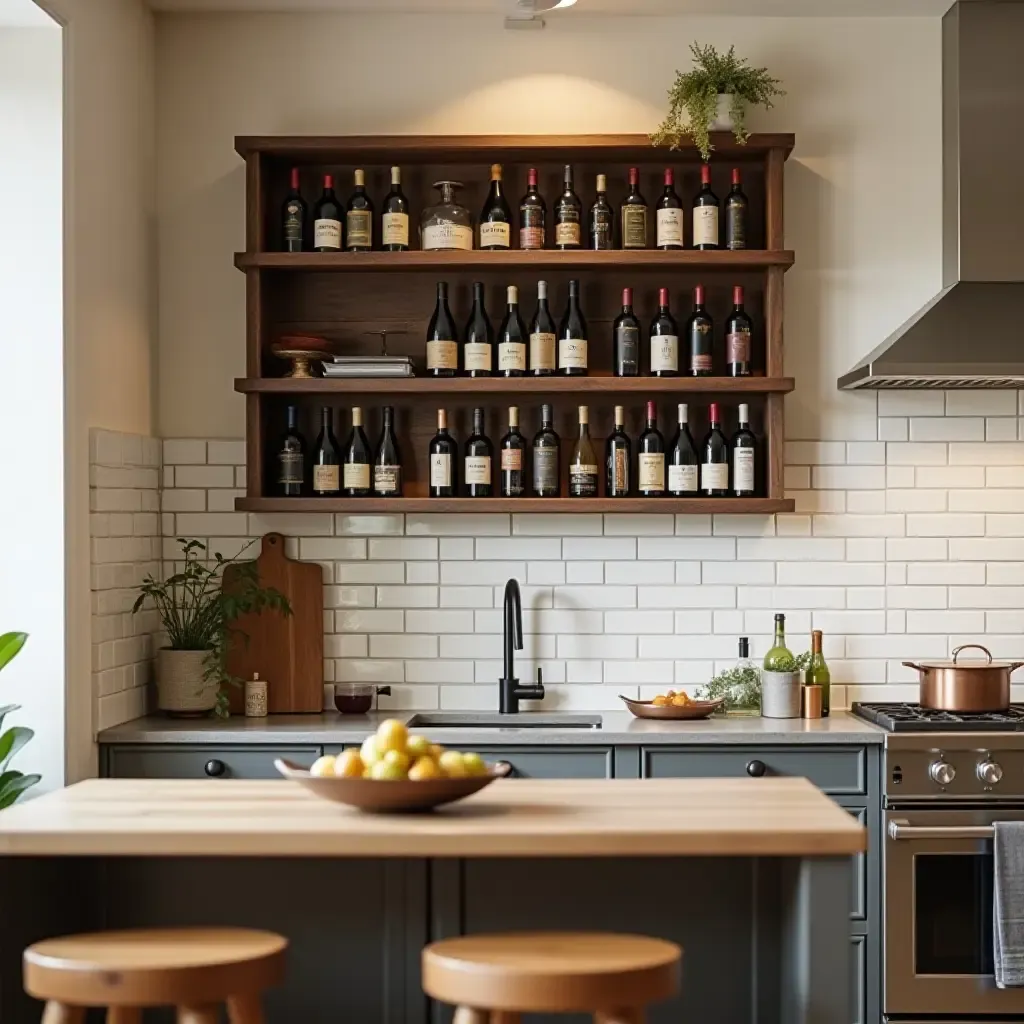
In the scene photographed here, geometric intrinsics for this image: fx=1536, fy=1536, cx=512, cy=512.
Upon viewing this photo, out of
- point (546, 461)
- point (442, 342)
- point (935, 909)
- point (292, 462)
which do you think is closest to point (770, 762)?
point (935, 909)

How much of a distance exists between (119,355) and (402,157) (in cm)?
109

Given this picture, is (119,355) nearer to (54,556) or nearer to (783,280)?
(54,556)

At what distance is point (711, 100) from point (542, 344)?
2.97 ft

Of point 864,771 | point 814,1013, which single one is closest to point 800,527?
point 864,771

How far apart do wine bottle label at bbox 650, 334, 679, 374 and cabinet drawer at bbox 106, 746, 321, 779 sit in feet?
5.28

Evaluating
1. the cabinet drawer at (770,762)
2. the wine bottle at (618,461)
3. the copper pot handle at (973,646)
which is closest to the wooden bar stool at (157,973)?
the cabinet drawer at (770,762)

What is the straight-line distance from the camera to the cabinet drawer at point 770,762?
4.36 meters

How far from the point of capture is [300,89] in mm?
5016

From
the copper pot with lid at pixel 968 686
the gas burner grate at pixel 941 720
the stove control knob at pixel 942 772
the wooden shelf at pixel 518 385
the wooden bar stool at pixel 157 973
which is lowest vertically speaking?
the wooden bar stool at pixel 157 973

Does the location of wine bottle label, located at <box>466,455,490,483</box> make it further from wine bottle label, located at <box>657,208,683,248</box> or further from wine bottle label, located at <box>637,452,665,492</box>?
wine bottle label, located at <box>657,208,683,248</box>

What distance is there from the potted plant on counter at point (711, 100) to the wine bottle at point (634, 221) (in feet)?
0.61

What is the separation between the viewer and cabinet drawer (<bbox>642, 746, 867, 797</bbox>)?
14.3 feet

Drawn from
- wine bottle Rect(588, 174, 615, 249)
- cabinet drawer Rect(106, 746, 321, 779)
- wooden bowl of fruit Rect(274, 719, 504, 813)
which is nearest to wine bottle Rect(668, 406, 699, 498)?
wine bottle Rect(588, 174, 615, 249)

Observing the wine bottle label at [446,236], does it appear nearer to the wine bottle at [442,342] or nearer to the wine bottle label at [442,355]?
Result: the wine bottle at [442,342]
